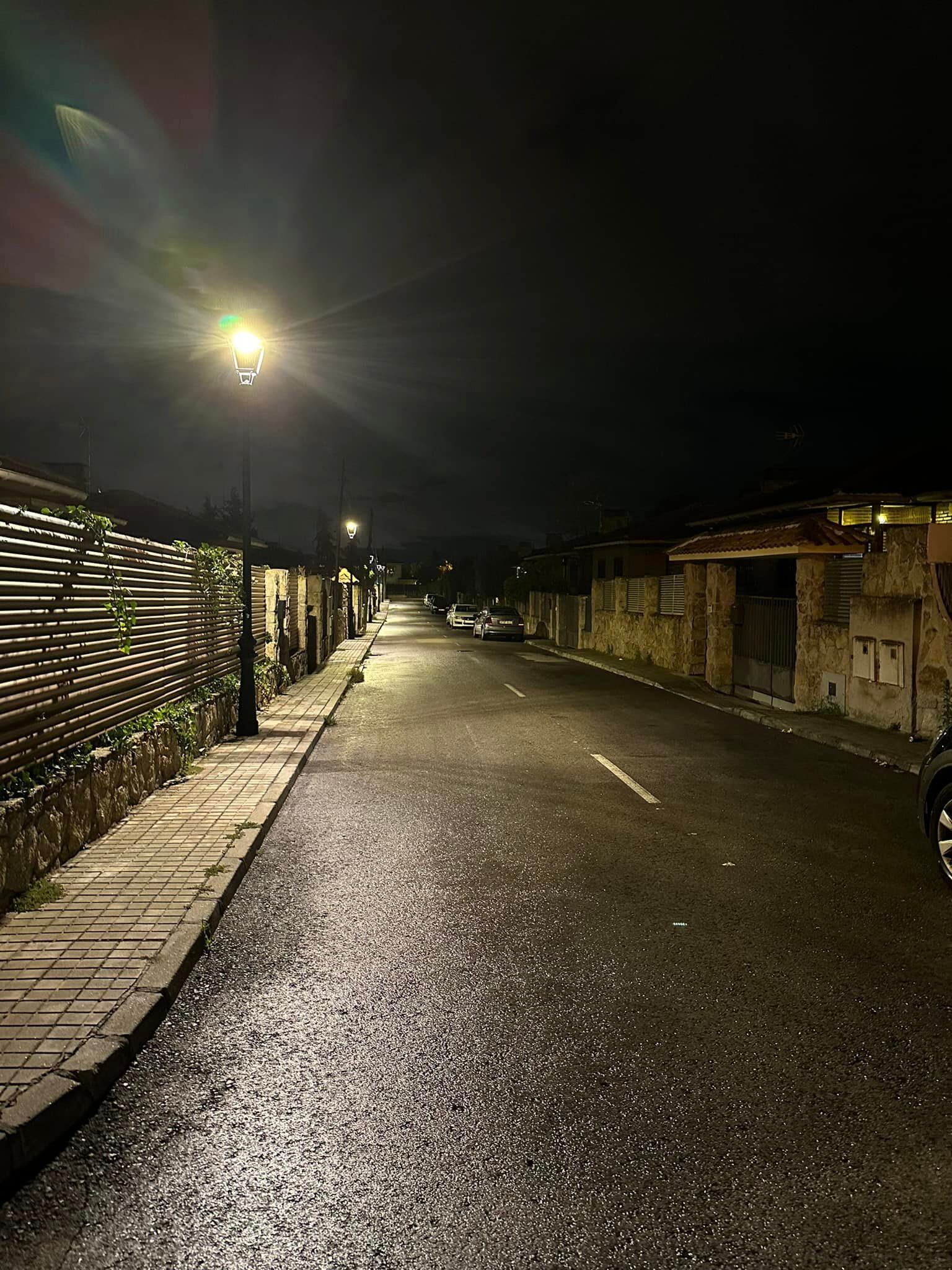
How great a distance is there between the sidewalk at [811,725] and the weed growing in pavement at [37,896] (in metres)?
9.08

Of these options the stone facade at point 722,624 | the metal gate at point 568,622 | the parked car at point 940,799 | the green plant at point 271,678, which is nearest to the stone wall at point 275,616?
the green plant at point 271,678

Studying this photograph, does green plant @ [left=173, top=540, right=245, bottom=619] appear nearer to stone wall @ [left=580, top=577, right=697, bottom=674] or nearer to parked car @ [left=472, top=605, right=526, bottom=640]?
stone wall @ [left=580, top=577, right=697, bottom=674]

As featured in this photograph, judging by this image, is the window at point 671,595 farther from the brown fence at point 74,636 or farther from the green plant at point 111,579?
the green plant at point 111,579

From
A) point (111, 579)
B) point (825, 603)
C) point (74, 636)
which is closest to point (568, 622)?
point (825, 603)

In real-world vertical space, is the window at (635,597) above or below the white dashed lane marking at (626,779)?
above

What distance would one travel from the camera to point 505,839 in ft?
23.2

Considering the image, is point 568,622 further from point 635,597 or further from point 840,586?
point 840,586

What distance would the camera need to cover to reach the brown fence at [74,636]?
5.55 m

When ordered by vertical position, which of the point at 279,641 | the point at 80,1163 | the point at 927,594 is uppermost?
the point at 927,594

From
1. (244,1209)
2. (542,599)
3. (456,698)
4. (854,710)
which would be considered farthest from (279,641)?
(542,599)

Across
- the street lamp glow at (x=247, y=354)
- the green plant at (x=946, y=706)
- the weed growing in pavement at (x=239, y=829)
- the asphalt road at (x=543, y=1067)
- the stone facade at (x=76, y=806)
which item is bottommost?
the asphalt road at (x=543, y=1067)

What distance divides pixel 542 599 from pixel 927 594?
3283 cm

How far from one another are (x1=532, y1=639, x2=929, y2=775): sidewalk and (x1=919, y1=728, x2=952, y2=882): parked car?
430cm

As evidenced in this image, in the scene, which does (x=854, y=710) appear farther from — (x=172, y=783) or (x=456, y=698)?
(x=172, y=783)
